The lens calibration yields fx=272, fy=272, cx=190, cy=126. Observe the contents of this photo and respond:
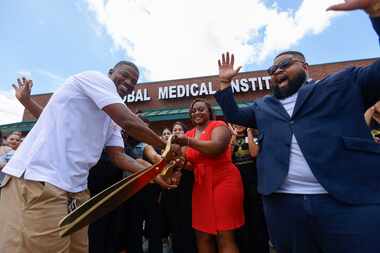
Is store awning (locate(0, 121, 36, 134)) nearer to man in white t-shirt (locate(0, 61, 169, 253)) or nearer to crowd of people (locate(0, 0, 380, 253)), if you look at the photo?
crowd of people (locate(0, 0, 380, 253))

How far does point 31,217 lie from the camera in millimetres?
1506

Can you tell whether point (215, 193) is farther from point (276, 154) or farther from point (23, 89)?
point (23, 89)

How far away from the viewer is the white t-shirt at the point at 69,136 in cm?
→ 159

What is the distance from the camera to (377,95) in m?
1.71

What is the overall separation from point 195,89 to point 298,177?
45.8 feet

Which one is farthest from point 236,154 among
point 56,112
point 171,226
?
point 56,112

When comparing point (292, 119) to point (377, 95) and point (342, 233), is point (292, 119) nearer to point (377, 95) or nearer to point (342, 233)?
point (377, 95)

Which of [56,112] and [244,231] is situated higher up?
[56,112]

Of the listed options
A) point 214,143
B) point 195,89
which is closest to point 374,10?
point 214,143

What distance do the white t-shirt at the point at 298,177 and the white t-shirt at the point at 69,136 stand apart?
1.20 metres

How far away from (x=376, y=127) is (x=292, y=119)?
1.33 m

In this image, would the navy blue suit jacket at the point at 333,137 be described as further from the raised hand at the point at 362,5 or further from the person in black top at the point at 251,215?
the person in black top at the point at 251,215

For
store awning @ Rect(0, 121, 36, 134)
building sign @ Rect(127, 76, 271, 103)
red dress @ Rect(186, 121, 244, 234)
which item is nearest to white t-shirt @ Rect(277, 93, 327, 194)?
red dress @ Rect(186, 121, 244, 234)

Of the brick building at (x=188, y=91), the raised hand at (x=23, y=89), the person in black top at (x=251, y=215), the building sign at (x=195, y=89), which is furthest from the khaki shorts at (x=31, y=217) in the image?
the building sign at (x=195, y=89)
